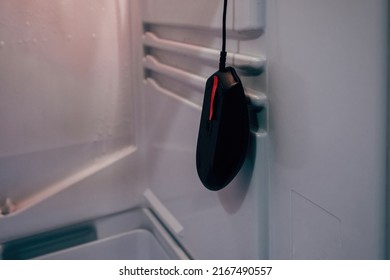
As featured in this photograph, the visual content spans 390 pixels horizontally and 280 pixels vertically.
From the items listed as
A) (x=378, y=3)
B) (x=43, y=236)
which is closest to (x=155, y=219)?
(x=43, y=236)

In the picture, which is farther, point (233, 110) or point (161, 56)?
point (161, 56)

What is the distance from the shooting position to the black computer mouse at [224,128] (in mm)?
572

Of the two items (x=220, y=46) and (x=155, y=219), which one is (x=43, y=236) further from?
(x=220, y=46)

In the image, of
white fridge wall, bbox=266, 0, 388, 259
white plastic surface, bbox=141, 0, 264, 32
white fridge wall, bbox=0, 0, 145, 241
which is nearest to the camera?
white fridge wall, bbox=266, 0, 388, 259

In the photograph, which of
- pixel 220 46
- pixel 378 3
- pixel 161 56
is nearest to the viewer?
pixel 378 3

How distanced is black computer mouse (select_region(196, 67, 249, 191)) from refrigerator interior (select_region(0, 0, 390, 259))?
3 centimetres

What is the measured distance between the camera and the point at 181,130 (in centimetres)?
82

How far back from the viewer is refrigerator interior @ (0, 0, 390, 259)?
1.48 feet

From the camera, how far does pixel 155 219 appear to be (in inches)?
40.4

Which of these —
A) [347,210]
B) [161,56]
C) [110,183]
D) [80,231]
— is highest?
[161,56]

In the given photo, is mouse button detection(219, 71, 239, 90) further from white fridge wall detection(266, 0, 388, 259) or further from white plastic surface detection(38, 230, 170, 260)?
white plastic surface detection(38, 230, 170, 260)

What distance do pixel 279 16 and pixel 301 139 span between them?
152 millimetres

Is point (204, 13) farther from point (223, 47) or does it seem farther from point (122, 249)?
point (122, 249)

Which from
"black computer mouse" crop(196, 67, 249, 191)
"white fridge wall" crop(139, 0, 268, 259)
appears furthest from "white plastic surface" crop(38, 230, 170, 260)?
"black computer mouse" crop(196, 67, 249, 191)
